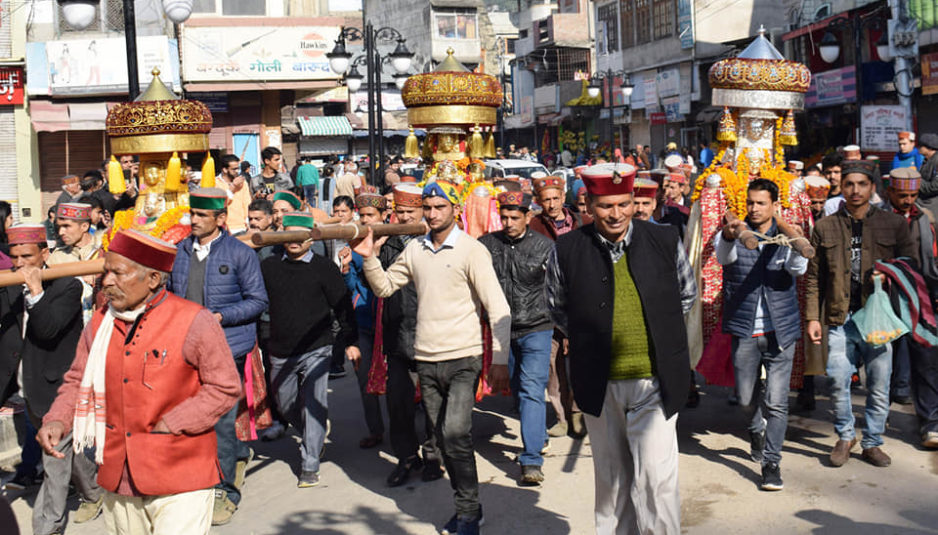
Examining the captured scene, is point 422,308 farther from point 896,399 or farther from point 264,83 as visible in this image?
point 264,83

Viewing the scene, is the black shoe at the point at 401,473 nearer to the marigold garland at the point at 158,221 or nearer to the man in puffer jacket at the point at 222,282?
the man in puffer jacket at the point at 222,282

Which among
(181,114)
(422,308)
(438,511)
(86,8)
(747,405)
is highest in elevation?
(86,8)

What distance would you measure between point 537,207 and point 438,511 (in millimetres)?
4528

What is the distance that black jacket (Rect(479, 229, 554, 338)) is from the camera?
7152mm

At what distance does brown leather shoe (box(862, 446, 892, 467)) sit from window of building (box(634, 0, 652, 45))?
35.3m

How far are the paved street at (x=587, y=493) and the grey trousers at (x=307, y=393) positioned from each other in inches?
12.0

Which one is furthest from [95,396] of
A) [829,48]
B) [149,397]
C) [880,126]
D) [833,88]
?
[833,88]

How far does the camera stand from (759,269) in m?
6.66

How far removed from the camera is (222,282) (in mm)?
6578

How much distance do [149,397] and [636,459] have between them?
90.4 inches

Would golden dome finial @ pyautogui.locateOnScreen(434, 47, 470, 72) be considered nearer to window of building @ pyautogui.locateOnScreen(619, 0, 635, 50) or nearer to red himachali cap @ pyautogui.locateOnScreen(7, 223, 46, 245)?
red himachali cap @ pyautogui.locateOnScreen(7, 223, 46, 245)

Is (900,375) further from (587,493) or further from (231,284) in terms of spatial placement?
(231,284)

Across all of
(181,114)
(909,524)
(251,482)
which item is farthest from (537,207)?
(909,524)

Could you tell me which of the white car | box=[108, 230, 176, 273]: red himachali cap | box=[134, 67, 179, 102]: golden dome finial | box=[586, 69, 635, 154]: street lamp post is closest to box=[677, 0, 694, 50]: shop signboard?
box=[586, 69, 635, 154]: street lamp post
